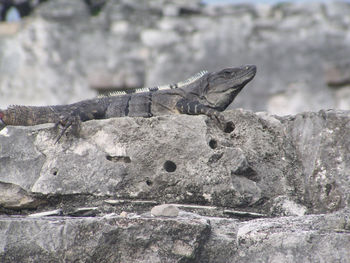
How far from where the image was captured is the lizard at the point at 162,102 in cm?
395

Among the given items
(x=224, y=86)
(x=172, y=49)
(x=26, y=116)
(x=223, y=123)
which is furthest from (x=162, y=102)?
(x=172, y=49)

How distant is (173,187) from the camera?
301 cm

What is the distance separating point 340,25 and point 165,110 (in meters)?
4.94

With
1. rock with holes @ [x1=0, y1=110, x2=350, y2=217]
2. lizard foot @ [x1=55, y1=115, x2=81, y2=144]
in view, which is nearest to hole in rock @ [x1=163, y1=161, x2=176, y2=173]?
rock with holes @ [x1=0, y1=110, x2=350, y2=217]

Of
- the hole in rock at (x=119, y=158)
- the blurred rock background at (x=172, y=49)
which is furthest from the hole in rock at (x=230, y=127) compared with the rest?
the blurred rock background at (x=172, y=49)

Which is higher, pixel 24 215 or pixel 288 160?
pixel 288 160

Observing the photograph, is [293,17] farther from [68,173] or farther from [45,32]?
[68,173]

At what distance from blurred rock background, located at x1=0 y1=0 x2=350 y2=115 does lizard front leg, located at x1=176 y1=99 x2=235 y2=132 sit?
423cm

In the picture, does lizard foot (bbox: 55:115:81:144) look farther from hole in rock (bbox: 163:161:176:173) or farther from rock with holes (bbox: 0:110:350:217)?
hole in rock (bbox: 163:161:176:173)

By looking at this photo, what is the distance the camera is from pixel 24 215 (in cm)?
302

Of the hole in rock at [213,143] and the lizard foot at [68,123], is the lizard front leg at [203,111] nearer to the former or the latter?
the hole in rock at [213,143]

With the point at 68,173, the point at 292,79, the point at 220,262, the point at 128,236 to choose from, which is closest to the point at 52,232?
the point at 128,236

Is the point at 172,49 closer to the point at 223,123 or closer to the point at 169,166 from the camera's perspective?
the point at 223,123

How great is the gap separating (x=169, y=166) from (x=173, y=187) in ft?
0.43
